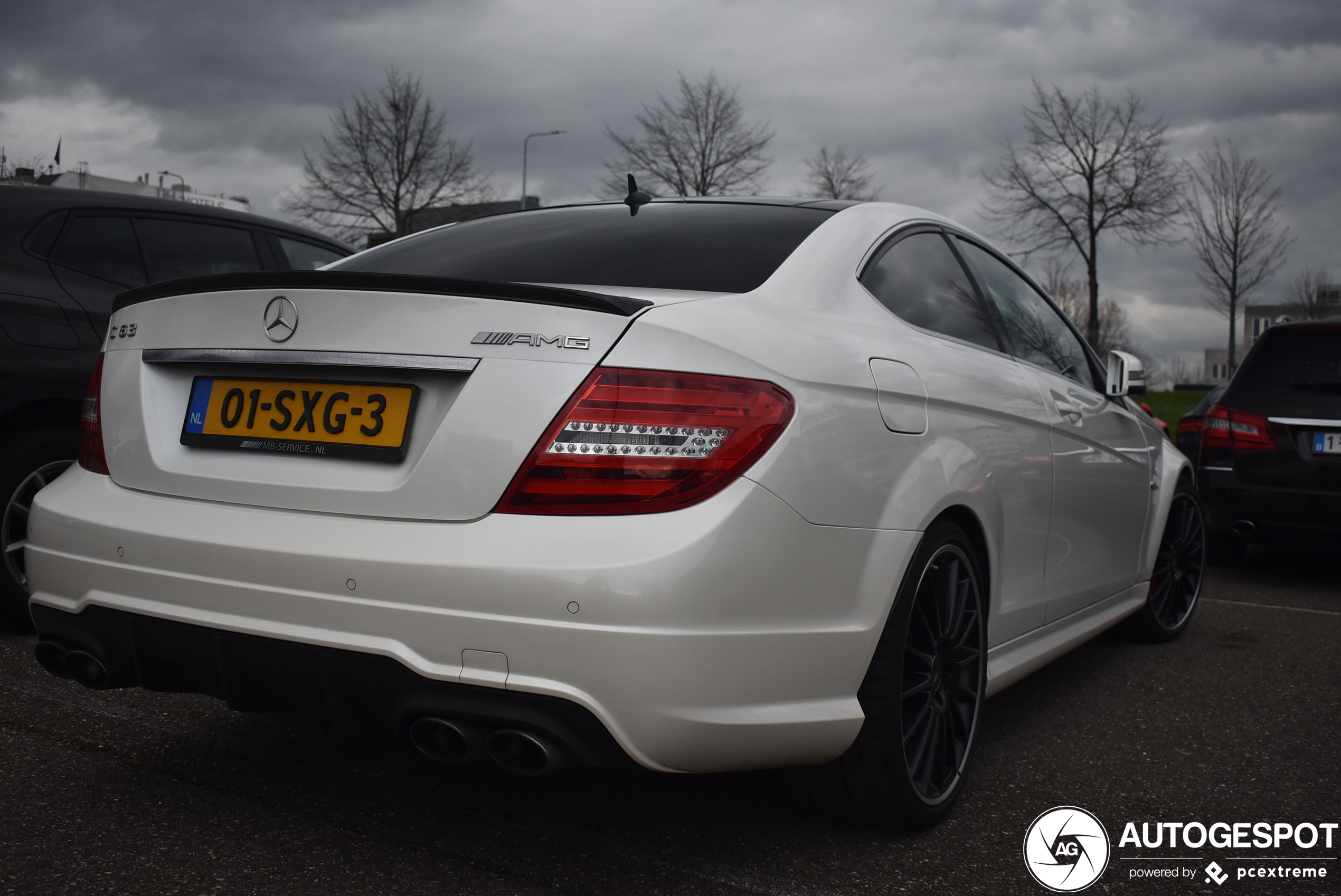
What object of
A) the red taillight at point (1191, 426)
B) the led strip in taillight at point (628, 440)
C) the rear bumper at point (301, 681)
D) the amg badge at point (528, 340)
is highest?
→ the amg badge at point (528, 340)

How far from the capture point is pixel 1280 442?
606 centimetres

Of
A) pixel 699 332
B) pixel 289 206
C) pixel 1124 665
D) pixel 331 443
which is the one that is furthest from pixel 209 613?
pixel 289 206

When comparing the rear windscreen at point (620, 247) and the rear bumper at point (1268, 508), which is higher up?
the rear windscreen at point (620, 247)

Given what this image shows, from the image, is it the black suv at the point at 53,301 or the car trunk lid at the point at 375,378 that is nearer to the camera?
the car trunk lid at the point at 375,378

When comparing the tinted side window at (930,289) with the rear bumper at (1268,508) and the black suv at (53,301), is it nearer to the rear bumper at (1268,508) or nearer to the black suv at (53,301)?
the black suv at (53,301)

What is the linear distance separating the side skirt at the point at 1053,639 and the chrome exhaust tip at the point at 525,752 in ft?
4.37

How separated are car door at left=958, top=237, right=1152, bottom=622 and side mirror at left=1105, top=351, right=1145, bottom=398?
0.15ft

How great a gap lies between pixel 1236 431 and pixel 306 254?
4891mm

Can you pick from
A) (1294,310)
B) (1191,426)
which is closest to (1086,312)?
(1294,310)

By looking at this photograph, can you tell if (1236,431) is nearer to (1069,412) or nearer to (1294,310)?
(1069,412)

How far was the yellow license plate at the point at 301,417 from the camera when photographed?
6.98 ft

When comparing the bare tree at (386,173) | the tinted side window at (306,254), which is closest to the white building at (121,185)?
the bare tree at (386,173)

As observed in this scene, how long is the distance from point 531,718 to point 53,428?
302 cm

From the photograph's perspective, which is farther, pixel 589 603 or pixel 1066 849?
pixel 1066 849
